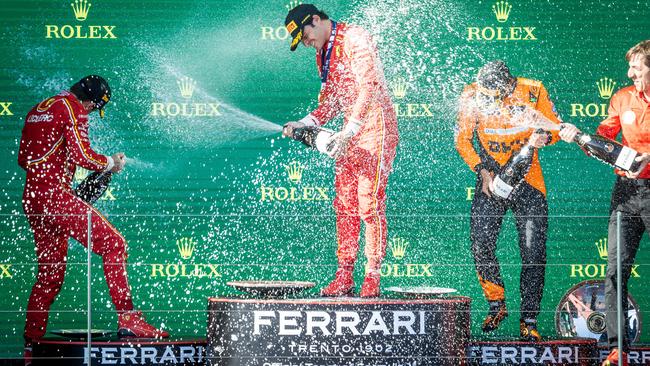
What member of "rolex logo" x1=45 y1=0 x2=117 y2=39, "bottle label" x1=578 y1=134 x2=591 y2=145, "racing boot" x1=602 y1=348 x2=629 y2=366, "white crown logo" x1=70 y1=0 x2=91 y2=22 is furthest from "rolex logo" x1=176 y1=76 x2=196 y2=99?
"racing boot" x1=602 y1=348 x2=629 y2=366

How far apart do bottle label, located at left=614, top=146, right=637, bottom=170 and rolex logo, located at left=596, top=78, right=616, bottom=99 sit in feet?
4.58

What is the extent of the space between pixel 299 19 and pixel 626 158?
6.58 ft

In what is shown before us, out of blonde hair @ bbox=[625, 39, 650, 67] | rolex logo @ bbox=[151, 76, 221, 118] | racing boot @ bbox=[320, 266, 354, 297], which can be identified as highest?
blonde hair @ bbox=[625, 39, 650, 67]

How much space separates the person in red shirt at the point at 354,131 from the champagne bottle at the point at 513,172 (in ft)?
2.11

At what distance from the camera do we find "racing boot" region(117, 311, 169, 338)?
20.3 feet

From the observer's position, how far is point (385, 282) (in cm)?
718

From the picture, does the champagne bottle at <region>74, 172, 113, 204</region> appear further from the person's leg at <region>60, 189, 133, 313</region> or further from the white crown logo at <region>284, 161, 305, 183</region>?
the white crown logo at <region>284, 161, 305, 183</region>


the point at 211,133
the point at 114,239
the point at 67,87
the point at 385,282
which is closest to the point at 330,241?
the point at 385,282

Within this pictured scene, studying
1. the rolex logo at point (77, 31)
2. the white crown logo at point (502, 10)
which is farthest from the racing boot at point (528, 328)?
the rolex logo at point (77, 31)

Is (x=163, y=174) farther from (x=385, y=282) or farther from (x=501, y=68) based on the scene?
(x=501, y=68)

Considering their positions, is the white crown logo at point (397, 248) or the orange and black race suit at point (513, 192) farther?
the white crown logo at point (397, 248)

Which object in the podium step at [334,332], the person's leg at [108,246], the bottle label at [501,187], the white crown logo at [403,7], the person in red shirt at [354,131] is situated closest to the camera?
the podium step at [334,332]

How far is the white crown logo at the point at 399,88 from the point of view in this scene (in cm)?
718

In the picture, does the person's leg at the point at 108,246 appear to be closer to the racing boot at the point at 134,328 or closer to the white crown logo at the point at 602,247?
the racing boot at the point at 134,328
